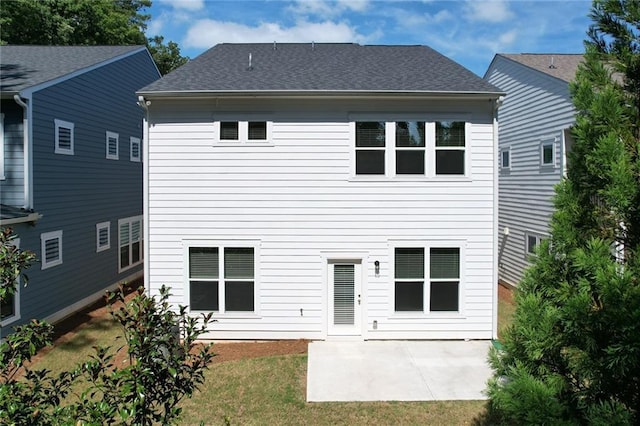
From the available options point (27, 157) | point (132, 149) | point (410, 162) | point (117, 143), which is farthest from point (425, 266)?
point (132, 149)

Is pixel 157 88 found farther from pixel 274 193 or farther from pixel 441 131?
pixel 441 131

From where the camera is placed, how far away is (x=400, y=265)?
10.2m

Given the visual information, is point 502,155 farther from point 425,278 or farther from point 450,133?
point 425,278

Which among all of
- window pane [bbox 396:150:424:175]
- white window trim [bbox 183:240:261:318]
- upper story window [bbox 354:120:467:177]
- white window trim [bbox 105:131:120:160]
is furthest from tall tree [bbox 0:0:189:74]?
window pane [bbox 396:150:424:175]

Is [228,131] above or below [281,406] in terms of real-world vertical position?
above

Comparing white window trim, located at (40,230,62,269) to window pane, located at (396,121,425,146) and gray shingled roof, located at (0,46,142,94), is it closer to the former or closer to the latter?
gray shingled roof, located at (0,46,142,94)

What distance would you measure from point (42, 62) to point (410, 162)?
1204 centimetres

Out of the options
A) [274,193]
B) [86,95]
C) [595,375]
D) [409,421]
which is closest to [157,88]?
[274,193]

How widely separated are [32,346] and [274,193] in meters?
7.58

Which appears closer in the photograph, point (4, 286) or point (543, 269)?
point (4, 286)

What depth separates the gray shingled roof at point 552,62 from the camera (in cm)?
1335

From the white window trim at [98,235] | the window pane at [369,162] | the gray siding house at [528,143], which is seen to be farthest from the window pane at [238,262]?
the gray siding house at [528,143]

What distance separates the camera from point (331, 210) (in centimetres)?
1017

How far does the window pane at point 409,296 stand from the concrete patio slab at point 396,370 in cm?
83
